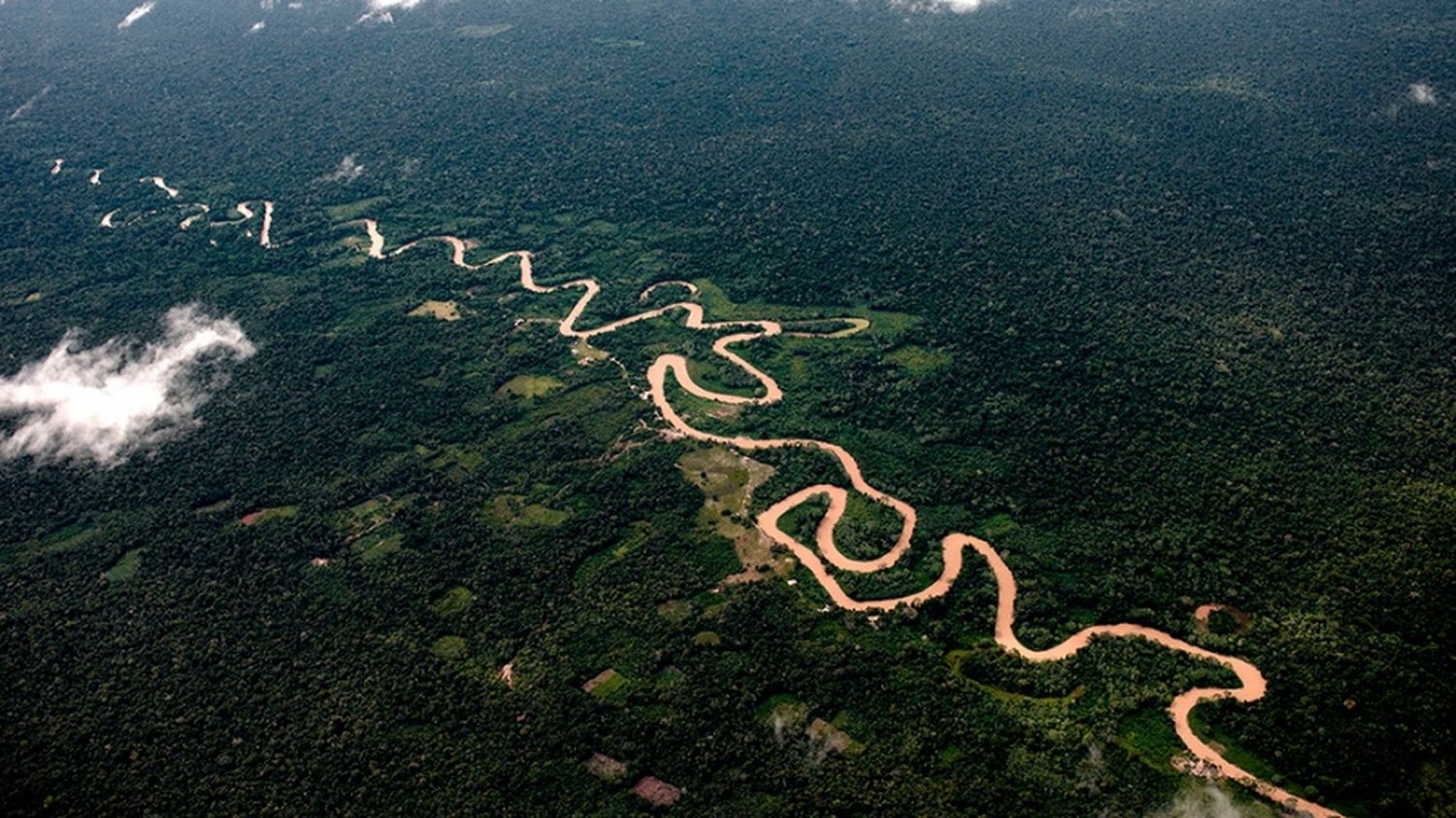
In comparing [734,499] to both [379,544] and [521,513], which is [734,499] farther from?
[379,544]

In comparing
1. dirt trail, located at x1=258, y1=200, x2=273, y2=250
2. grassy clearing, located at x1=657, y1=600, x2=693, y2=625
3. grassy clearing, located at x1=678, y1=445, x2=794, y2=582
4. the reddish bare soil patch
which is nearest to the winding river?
grassy clearing, located at x1=678, y1=445, x2=794, y2=582

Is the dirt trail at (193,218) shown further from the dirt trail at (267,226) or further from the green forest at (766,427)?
the dirt trail at (267,226)

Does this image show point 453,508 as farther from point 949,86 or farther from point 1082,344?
point 949,86

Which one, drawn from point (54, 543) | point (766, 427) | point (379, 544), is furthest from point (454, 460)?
point (54, 543)

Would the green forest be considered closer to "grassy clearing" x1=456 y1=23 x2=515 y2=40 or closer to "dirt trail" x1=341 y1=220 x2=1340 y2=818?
"dirt trail" x1=341 y1=220 x2=1340 y2=818

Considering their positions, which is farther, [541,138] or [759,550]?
[541,138]

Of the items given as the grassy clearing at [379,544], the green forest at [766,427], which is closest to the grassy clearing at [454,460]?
the green forest at [766,427]

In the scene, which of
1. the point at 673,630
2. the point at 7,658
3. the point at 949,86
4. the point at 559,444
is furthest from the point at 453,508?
the point at 949,86
